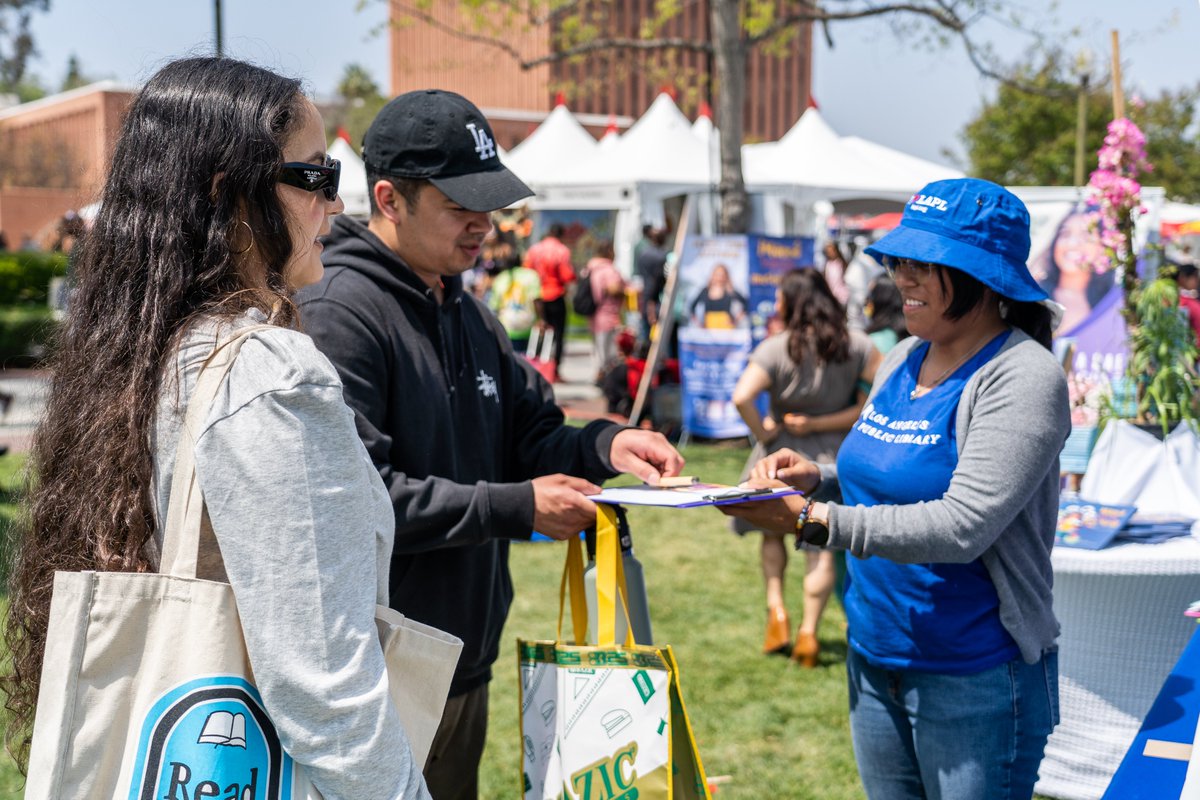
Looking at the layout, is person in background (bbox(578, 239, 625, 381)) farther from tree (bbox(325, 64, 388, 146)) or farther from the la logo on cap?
tree (bbox(325, 64, 388, 146))

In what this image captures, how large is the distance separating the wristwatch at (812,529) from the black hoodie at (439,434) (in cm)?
51

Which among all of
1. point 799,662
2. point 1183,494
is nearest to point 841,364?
point 799,662

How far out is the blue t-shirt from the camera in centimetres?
238

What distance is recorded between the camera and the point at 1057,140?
1344 inches

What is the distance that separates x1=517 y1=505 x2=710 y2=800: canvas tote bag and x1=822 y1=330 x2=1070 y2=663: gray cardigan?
505 mm

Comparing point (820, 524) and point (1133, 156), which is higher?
point (1133, 156)

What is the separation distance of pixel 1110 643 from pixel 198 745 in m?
3.30

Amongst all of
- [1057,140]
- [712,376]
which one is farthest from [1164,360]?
[1057,140]

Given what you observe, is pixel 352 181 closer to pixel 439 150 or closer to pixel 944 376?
pixel 439 150

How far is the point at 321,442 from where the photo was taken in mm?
1312

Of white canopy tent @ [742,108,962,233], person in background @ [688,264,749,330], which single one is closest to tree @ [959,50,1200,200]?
white canopy tent @ [742,108,962,233]

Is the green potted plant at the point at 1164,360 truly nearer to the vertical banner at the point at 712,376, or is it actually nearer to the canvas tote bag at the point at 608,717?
the canvas tote bag at the point at 608,717

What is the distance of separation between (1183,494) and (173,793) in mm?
3830

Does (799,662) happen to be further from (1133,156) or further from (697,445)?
(697,445)
